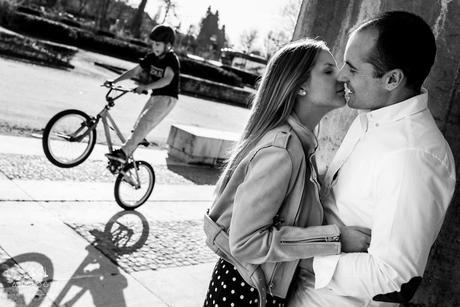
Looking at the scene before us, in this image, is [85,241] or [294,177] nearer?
[294,177]

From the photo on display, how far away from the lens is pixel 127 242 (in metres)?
5.09

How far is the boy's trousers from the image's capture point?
640 cm

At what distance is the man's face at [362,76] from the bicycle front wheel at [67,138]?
16.8 ft

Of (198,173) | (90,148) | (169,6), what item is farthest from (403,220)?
(169,6)

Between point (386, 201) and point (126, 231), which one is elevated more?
point (386, 201)

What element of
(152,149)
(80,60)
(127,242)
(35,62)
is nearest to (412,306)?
(127,242)

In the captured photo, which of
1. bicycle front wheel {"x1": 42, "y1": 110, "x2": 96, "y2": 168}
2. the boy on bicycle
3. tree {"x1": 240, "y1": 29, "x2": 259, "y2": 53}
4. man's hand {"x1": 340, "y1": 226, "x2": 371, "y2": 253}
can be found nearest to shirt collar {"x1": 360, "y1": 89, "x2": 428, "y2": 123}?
man's hand {"x1": 340, "y1": 226, "x2": 371, "y2": 253}

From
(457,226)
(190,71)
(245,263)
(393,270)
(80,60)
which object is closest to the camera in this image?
(393,270)

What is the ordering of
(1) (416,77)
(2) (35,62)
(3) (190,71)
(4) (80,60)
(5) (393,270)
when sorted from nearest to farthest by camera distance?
1. (5) (393,270)
2. (1) (416,77)
3. (2) (35,62)
4. (4) (80,60)
5. (3) (190,71)

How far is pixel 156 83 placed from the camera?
20.9ft

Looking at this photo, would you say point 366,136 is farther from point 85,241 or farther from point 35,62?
point 35,62

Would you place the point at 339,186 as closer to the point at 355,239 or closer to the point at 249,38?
the point at 355,239

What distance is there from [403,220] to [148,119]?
16.9 ft

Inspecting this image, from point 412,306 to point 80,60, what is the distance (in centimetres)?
2360
